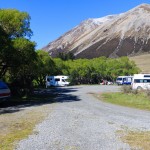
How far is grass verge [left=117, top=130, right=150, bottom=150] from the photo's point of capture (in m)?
10.4

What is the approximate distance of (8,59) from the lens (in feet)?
106

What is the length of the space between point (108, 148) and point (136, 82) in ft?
144

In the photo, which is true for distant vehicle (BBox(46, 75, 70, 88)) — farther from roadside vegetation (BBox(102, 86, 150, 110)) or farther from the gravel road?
the gravel road

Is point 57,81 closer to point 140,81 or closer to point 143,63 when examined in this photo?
point 140,81

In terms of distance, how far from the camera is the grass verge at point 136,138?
1042 centimetres

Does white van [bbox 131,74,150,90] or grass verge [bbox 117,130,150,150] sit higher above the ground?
white van [bbox 131,74,150,90]

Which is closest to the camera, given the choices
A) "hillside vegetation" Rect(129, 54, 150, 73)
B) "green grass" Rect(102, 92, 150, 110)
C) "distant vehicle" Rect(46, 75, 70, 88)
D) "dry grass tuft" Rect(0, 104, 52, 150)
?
"dry grass tuft" Rect(0, 104, 52, 150)

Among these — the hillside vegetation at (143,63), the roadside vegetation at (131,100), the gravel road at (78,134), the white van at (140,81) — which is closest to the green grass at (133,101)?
the roadside vegetation at (131,100)

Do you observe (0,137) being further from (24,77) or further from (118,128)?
(24,77)

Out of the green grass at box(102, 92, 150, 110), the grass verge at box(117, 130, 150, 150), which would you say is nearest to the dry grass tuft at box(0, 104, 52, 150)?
the grass verge at box(117, 130, 150, 150)

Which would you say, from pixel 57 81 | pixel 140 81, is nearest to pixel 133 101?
pixel 140 81

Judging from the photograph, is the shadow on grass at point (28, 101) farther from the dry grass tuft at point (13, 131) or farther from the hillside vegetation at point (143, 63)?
the hillside vegetation at point (143, 63)

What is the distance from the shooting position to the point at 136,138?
11555mm

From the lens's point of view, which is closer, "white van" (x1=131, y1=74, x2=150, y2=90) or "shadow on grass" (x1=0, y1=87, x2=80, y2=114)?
"shadow on grass" (x1=0, y1=87, x2=80, y2=114)
